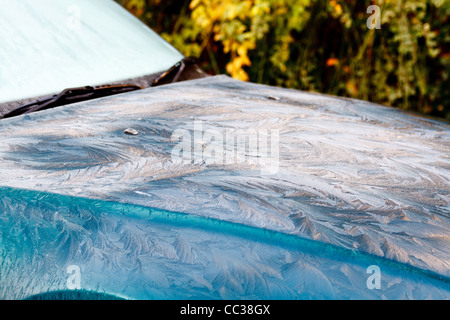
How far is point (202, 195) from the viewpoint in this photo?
3.31ft

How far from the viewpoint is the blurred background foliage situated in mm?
4414

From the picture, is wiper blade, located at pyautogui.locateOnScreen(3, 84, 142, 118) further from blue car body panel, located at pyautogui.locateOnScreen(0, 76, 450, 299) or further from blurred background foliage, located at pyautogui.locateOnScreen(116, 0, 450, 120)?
blurred background foliage, located at pyautogui.locateOnScreen(116, 0, 450, 120)

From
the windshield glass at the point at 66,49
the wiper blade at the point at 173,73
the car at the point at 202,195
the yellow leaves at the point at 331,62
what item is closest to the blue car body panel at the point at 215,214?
the car at the point at 202,195

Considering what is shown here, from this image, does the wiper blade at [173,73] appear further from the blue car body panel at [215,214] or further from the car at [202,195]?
the blue car body panel at [215,214]

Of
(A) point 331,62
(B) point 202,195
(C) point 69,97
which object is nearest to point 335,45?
(A) point 331,62

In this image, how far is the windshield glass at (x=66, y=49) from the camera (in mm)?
1609

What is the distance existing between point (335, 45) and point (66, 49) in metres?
3.75

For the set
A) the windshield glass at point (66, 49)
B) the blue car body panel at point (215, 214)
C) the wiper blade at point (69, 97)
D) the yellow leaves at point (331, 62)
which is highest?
the windshield glass at point (66, 49)

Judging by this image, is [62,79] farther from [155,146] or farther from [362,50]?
[362,50]

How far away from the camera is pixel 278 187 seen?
1.07m

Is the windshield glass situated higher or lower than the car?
higher

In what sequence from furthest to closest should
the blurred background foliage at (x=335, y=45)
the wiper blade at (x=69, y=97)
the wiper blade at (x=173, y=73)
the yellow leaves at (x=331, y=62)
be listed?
the yellow leaves at (x=331, y=62)
the blurred background foliage at (x=335, y=45)
the wiper blade at (x=173, y=73)
the wiper blade at (x=69, y=97)

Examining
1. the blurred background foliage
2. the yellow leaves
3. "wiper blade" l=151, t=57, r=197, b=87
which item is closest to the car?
"wiper blade" l=151, t=57, r=197, b=87

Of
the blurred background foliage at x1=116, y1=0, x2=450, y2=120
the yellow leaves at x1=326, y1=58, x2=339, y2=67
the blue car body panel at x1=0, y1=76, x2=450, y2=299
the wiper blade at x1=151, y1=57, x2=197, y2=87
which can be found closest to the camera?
the blue car body panel at x1=0, y1=76, x2=450, y2=299
